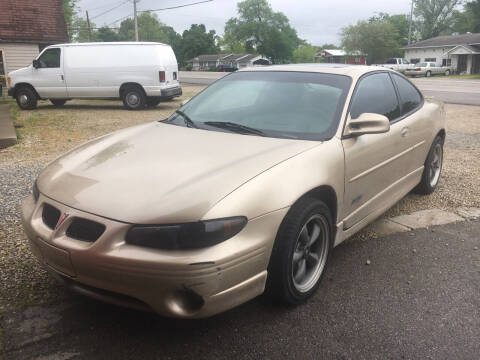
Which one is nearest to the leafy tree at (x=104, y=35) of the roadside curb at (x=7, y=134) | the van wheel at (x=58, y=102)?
the van wheel at (x=58, y=102)

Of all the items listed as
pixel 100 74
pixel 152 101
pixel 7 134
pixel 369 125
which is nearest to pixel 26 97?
pixel 100 74

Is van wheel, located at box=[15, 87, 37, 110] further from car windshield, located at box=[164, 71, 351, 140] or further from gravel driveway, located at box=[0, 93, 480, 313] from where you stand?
car windshield, located at box=[164, 71, 351, 140]

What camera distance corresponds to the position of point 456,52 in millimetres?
51875

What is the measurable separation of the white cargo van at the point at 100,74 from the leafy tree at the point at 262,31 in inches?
3546

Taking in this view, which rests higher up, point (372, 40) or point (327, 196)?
point (372, 40)

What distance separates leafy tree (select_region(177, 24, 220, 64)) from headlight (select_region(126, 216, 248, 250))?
103110 mm

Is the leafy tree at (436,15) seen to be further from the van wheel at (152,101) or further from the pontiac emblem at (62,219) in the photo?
the pontiac emblem at (62,219)

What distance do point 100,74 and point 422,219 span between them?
11.8 m

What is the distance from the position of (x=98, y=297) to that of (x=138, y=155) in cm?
97

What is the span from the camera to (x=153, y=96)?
13.8 meters

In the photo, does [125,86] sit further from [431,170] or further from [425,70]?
[425,70]

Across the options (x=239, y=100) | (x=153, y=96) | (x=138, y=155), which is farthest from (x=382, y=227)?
(x=153, y=96)

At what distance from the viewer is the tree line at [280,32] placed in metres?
65.5

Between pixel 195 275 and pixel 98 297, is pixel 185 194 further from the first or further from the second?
pixel 98 297
